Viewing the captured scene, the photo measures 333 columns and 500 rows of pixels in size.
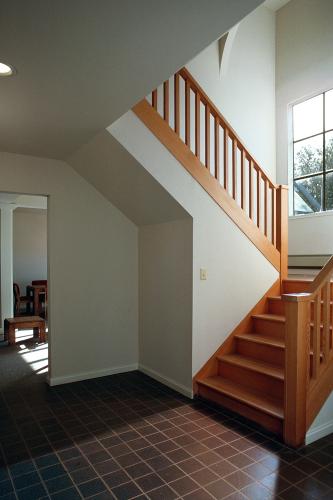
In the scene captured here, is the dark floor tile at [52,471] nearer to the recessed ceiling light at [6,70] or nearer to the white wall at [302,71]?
the recessed ceiling light at [6,70]

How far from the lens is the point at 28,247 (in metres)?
9.88

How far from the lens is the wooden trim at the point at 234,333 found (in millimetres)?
3656

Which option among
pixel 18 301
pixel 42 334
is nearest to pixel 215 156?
pixel 42 334

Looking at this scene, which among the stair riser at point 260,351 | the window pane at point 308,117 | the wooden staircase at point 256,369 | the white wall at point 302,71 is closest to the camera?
the wooden staircase at point 256,369

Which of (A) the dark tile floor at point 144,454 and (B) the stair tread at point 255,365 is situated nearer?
(A) the dark tile floor at point 144,454

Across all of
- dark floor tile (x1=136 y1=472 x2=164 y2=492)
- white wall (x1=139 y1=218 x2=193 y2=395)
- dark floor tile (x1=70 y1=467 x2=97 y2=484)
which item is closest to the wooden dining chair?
white wall (x1=139 y1=218 x2=193 y2=395)

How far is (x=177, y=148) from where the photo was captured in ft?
11.3

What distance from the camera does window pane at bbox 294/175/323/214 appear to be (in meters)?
5.08

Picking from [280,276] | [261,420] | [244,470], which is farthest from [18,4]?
[280,276]

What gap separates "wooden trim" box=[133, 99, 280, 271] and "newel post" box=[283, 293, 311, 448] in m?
1.43

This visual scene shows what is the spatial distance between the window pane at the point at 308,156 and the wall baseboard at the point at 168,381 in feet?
11.5

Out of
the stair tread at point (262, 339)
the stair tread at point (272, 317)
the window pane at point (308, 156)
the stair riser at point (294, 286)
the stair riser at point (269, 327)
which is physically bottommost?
the stair tread at point (262, 339)

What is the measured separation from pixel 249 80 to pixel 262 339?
12.7 feet

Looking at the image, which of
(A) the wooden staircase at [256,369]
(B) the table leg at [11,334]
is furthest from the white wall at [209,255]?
(B) the table leg at [11,334]
